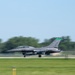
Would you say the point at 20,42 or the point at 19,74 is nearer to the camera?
the point at 19,74

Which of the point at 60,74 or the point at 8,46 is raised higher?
the point at 8,46

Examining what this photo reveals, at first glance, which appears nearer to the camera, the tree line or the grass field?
the grass field

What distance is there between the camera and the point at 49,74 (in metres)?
25.8

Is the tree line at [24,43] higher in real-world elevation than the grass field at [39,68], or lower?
higher

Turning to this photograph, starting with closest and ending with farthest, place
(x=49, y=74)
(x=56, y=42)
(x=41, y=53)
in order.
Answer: (x=49, y=74) < (x=41, y=53) < (x=56, y=42)

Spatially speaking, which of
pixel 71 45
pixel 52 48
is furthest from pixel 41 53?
pixel 71 45

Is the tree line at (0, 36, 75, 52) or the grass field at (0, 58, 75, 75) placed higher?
the tree line at (0, 36, 75, 52)

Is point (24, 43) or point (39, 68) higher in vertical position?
point (24, 43)

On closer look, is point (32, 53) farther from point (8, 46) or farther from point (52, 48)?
point (8, 46)

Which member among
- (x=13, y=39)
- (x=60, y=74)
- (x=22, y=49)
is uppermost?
(x=13, y=39)

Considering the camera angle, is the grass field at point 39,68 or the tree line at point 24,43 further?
the tree line at point 24,43

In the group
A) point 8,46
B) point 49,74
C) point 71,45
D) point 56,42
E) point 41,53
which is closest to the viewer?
point 49,74

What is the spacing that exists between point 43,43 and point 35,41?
13.7 m

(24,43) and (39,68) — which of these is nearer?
(39,68)
